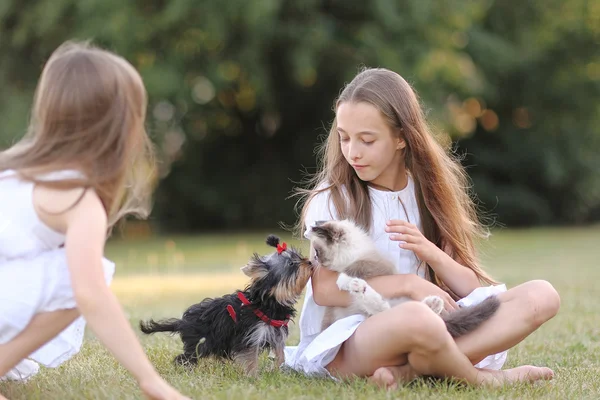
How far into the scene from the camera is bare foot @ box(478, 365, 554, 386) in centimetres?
379

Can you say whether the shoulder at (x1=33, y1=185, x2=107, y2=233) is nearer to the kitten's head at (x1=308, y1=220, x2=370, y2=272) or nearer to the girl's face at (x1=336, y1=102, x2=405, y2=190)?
the kitten's head at (x1=308, y1=220, x2=370, y2=272)

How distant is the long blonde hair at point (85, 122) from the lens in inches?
123

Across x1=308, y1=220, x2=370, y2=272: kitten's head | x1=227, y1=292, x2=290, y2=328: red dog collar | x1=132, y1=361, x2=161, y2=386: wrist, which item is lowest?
x1=227, y1=292, x2=290, y2=328: red dog collar

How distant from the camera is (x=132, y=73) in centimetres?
322

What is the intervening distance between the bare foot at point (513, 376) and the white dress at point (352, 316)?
198 mm

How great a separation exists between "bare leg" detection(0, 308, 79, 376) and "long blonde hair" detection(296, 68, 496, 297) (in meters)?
1.57

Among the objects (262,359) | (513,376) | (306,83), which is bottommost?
(262,359)

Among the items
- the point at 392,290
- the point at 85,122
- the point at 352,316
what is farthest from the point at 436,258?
the point at 85,122

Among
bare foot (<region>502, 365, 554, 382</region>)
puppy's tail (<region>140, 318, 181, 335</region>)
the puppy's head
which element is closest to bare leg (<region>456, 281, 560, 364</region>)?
bare foot (<region>502, 365, 554, 382</region>)

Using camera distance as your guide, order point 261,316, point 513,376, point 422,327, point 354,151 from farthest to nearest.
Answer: point 261,316 → point 354,151 → point 513,376 → point 422,327

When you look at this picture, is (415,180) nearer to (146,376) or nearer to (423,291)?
(423,291)

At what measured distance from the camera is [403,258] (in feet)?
14.3

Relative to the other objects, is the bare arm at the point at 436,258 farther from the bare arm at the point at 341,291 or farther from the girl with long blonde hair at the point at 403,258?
the bare arm at the point at 341,291

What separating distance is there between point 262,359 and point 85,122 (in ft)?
6.64
